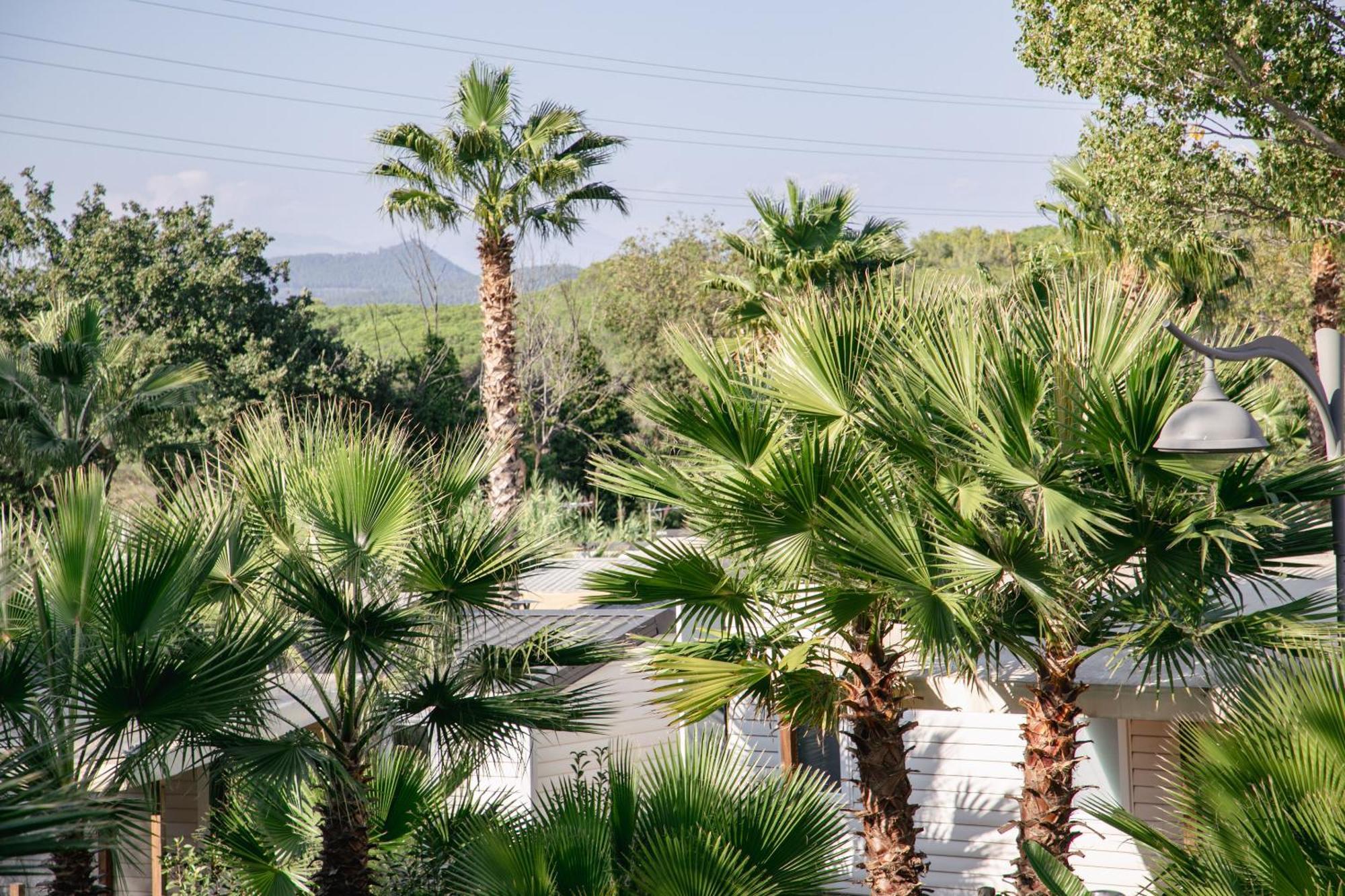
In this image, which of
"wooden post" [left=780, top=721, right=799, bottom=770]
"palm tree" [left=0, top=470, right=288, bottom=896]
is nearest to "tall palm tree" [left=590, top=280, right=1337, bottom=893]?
"palm tree" [left=0, top=470, right=288, bottom=896]

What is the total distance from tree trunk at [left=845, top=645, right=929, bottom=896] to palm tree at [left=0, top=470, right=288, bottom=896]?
3.41 meters

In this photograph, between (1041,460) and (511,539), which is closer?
(1041,460)

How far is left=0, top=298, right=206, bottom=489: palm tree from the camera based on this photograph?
1491cm

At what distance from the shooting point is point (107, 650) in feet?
17.7

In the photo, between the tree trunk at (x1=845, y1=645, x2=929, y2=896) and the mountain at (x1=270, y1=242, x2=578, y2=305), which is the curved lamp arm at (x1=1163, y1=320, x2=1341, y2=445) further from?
the mountain at (x1=270, y1=242, x2=578, y2=305)

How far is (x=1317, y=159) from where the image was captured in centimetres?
1334

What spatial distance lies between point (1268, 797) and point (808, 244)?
1483 centimetres

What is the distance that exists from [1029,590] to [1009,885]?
5.65 metres

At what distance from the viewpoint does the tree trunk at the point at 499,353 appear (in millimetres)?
18312

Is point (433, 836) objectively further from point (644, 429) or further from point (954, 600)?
point (644, 429)

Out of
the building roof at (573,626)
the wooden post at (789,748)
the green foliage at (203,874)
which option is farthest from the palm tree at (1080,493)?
the green foliage at (203,874)

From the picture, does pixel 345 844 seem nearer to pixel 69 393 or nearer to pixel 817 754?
pixel 817 754

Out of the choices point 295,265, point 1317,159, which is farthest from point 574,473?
point 295,265

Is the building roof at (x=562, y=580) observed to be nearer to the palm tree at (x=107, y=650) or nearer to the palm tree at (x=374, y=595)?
the palm tree at (x=374, y=595)
